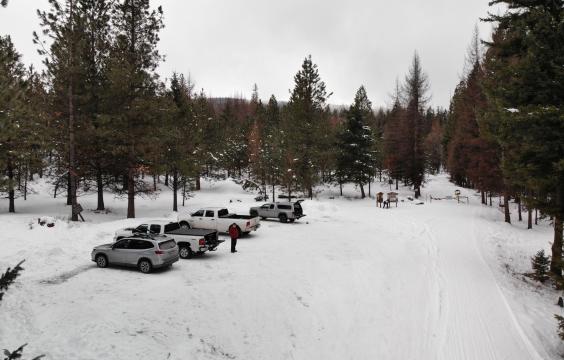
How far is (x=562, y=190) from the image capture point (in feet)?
46.3

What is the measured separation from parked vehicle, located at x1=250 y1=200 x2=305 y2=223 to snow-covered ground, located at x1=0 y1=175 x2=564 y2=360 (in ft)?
18.4

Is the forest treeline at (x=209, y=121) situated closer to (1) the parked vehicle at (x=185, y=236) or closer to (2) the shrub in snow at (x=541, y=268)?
(2) the shrub in snow at (x=541, y=268)

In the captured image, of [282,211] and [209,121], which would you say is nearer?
[282,211]

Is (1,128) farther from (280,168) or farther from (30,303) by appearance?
(280,168)

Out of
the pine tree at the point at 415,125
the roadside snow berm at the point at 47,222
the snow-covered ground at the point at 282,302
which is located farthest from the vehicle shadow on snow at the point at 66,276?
the pine tree at the point at 415,125

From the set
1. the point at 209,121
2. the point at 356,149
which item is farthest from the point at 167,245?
the point at 209,121

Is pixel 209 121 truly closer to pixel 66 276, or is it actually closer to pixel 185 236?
pixel 185 236

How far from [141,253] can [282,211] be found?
14.9 metres

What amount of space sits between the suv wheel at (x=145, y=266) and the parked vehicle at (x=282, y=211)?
548 inches

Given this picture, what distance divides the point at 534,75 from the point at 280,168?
30.0 m

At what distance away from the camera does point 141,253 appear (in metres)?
14.3

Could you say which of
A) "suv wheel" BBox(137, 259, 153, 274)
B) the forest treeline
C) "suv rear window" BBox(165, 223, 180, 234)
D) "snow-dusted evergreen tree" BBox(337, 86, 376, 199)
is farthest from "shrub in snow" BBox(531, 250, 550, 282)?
"snow-dusted evergreen tree" BBox(337, 86, 376, 199)

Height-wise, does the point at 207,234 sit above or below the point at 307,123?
below

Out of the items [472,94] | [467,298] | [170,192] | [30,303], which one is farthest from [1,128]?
[170,192]
